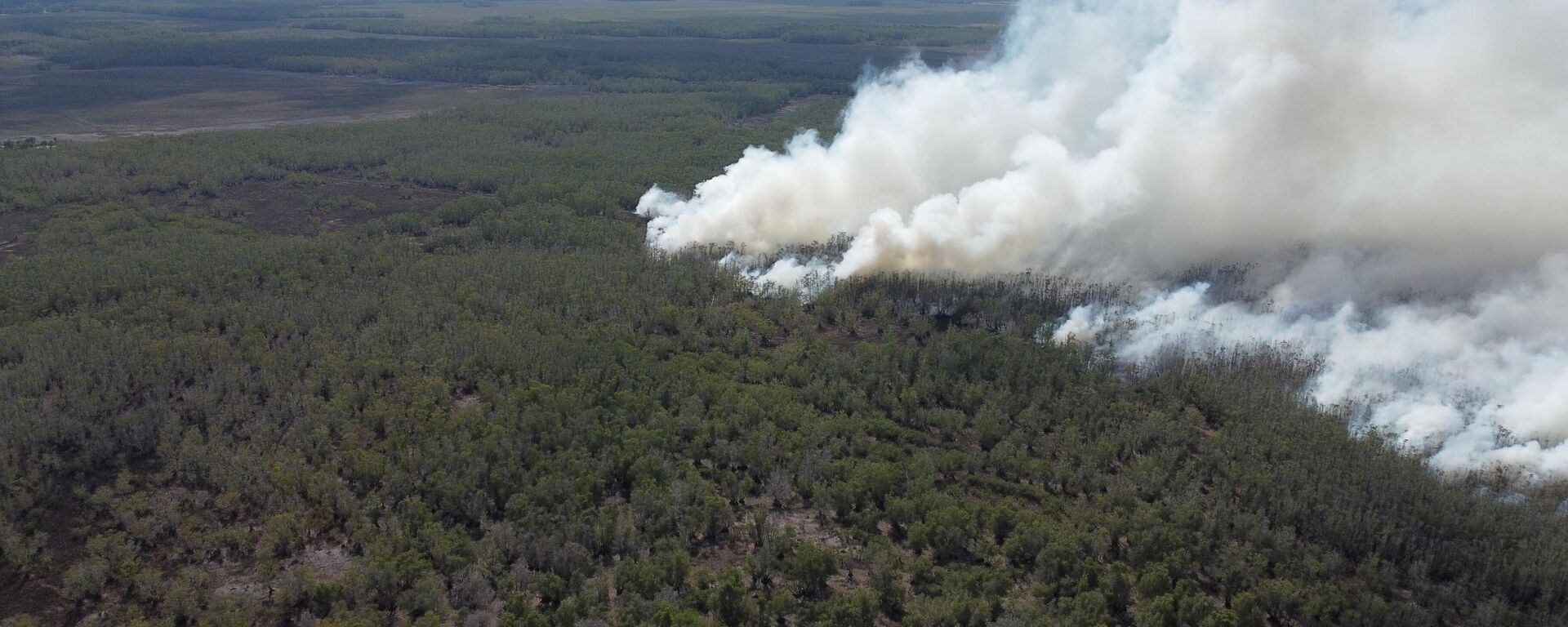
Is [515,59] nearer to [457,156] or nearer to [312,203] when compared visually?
[457,156]

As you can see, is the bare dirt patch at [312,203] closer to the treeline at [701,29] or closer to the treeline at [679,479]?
the treeline at [679,479]

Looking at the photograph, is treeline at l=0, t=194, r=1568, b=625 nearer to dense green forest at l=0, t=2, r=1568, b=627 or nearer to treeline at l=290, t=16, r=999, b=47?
dense green forest at l=0, t=2, r=1568, b=627

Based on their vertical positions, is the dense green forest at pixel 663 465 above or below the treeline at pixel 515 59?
below

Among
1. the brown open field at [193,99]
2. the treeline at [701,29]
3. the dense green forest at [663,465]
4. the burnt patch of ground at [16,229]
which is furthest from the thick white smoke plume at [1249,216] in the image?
the treeline at [701,29]

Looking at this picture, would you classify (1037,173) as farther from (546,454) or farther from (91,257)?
(91,257)

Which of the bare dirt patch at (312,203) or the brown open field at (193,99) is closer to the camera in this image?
the bare dirt patch at (312,203)

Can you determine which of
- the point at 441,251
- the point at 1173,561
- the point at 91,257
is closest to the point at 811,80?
the point at 441,251

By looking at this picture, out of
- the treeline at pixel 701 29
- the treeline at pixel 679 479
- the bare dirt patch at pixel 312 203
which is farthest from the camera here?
the treeline at pixel 701 29

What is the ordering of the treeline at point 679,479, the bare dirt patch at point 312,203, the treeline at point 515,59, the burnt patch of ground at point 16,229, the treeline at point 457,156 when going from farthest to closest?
1. the treeline at point 515,59
2. the treeline at point 457,156
3. the bare dirt patch at point 312,203
4. the burnt patch of ground at point 16,229
5. the treeline at point 679,479
